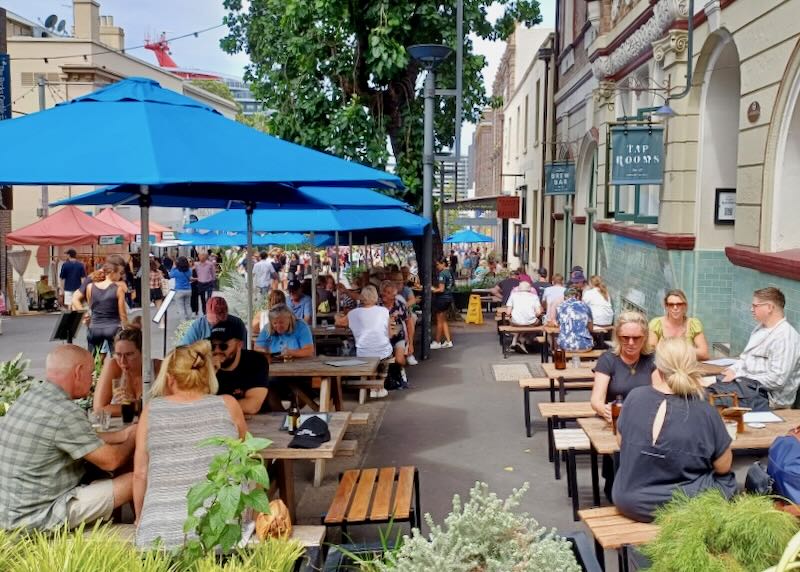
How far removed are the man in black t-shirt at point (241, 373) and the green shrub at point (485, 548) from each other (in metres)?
2.84

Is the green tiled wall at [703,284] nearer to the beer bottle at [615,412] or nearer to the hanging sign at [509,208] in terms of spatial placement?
the beer bottle at [615,412]

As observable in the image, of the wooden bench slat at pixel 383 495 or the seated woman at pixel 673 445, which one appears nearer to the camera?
the seated woman at pixel 673 445

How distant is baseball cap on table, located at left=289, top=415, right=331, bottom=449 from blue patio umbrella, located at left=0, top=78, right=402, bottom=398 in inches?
48.0

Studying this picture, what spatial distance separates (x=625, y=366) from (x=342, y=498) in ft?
7.85

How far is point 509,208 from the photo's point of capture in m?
29.5

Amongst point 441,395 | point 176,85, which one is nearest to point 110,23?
point 176,85

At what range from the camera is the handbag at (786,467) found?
4.05m

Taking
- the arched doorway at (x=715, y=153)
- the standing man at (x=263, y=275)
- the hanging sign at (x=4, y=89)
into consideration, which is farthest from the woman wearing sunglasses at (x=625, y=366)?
the standing man at (x=263, y=275)

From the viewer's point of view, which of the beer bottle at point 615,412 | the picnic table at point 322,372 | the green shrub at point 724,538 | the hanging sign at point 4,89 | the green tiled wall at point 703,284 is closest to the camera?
the green shrub at point 724,538

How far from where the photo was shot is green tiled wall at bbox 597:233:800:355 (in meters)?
8.90

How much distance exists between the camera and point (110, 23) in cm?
4803

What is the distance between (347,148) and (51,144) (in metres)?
11.3

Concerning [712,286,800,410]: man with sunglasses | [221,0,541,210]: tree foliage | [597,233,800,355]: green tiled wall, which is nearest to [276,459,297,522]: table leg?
[712,286,800,410]: man with sunglasses

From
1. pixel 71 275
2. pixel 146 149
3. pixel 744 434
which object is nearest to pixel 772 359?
pixel 744 434
